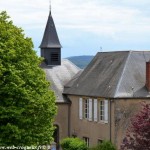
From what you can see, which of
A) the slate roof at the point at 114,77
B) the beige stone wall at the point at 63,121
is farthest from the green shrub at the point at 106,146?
the beige stone wall at the point at 63,121

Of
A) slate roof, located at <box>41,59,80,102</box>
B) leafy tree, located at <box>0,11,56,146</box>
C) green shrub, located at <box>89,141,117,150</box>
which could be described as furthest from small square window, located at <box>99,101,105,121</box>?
leafy tree, located at <box>0,11,56,146</box>

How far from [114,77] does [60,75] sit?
9675mm

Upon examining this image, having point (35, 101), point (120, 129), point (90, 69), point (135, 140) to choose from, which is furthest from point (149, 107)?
point (90, 69)

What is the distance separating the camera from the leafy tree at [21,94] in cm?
3528

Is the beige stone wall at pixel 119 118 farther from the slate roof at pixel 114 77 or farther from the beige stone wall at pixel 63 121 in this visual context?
the beige stone wall at pixel 63 121

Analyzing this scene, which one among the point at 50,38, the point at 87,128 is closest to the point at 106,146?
the point at 87,128

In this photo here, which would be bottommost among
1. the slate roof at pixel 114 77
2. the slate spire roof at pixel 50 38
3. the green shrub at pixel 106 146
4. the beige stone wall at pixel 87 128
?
the green shrub at pixel 106 146

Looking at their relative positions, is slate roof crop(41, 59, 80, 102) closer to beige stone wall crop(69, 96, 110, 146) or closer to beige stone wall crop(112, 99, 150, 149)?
beige stone wall crop(69, 96, 110, 146)

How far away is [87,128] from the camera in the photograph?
155 ft

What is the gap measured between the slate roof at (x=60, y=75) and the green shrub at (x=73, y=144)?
496 cm

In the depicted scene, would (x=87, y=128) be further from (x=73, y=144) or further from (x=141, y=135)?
(x=141, y=135)

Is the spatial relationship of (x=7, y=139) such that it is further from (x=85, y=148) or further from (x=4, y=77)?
(x=85, y=148)

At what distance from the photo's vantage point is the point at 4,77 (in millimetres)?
35188

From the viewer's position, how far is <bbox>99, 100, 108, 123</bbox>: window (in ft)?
144
